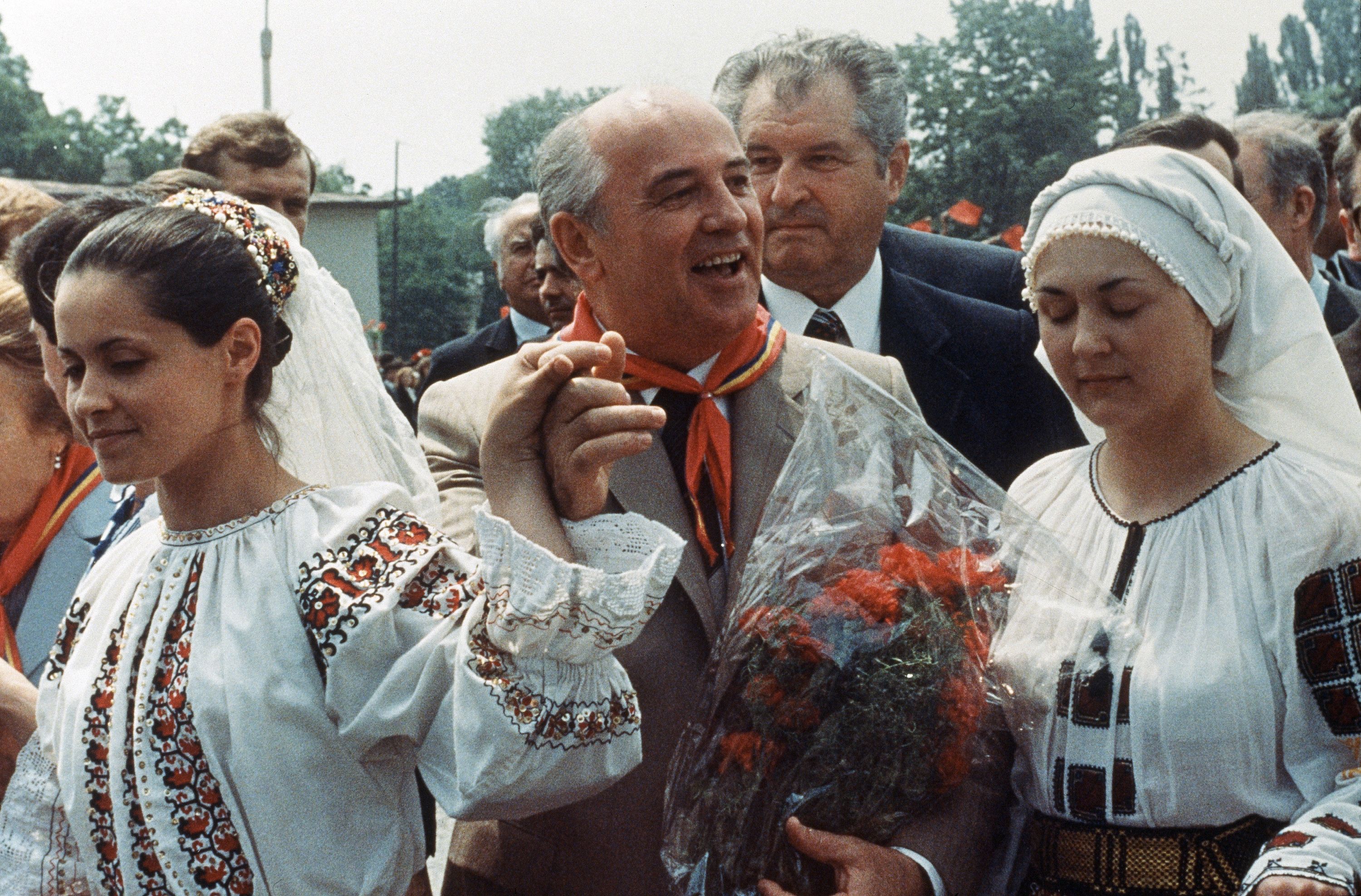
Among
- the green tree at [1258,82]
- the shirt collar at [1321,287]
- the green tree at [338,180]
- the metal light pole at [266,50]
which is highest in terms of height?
the shirt collar at [1321,287]

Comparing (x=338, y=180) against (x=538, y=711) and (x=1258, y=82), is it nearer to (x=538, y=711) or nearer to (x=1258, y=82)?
(x=1258, y=82)

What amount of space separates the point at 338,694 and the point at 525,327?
15.2 ft

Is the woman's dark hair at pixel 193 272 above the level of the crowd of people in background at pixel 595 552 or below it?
above

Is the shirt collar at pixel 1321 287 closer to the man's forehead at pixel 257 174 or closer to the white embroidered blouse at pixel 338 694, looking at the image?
the man's forehead at pixel 257 174

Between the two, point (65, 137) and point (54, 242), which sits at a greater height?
point (54, 242)

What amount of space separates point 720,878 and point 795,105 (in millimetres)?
2270

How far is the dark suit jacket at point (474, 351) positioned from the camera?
6.21 meters

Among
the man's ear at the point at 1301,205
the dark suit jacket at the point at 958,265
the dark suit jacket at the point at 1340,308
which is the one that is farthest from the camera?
the man's ear at the point at 1301,205

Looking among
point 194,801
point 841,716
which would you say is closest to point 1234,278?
point 841,716

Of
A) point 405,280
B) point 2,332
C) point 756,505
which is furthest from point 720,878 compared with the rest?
point 405,280

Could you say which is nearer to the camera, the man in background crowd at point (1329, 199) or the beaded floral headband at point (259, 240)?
the beaded floral headband at point (259, 240)

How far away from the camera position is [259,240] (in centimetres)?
239

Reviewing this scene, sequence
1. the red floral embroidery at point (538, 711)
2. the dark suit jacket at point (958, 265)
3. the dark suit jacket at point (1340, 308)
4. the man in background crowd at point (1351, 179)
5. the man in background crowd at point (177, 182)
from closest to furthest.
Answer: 1. the red floral embroidery at point (538, 711)
2. the man in background crowd at point (177, 182)
3. the man in background crowd at point (1351, 179)
4. the dark suit jacket at point (958, 265)
5. the dark suit jacket at point (1340, 308)

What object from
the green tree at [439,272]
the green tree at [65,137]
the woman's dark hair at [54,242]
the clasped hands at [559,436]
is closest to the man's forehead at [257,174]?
the woman's dark hair at [54,242]
